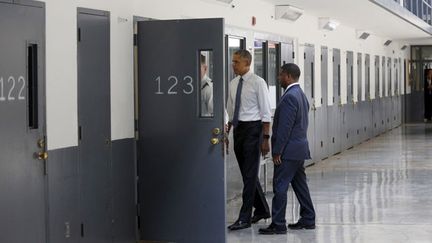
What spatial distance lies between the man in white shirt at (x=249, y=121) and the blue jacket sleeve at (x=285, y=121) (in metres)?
0.16

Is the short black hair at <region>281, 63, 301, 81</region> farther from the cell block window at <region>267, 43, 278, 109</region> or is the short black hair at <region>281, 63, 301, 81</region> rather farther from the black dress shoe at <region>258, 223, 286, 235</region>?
the cell block window at <region>267, 43, 278, 109</region>

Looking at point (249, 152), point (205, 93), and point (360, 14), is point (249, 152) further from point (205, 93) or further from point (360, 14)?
point (360, 14)

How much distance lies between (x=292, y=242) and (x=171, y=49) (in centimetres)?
200

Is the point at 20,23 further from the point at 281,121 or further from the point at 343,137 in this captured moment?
the point at 343,137

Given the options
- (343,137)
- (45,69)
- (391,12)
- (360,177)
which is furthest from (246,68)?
(343,137)

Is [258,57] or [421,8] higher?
[421,8]

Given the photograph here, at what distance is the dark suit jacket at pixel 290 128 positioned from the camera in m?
7.37

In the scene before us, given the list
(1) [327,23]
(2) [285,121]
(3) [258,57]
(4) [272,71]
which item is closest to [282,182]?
(2) [285,121]

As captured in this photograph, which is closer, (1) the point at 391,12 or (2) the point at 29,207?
(2) the point at 29,207

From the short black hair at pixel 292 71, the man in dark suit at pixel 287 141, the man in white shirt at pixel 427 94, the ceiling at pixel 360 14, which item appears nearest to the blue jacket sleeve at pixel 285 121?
the man in dark suit at pixel 287 141

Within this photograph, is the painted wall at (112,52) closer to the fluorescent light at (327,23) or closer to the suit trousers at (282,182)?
the suit trousers at (282,182)

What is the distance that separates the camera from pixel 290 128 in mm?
7375

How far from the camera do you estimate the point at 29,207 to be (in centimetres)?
534

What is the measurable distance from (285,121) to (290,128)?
8 centimetres
